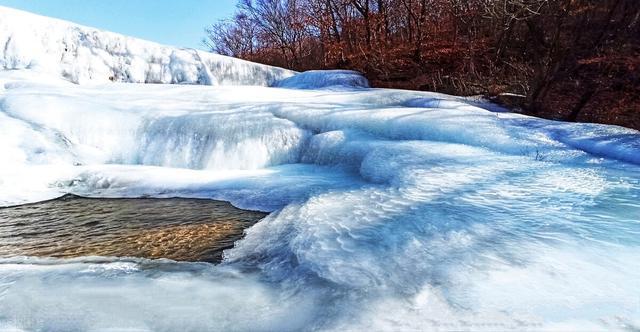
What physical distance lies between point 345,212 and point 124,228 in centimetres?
139

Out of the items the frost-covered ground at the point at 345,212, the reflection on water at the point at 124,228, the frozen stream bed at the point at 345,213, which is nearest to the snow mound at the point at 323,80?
the frost-covered ground at the point at 345,212

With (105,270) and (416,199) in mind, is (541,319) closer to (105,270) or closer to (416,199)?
(416,199)

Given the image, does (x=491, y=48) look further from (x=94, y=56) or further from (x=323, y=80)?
(x=94, y=56)

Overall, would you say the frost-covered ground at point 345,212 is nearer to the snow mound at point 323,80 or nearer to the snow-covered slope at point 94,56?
the snow-covered slope at point 94,56

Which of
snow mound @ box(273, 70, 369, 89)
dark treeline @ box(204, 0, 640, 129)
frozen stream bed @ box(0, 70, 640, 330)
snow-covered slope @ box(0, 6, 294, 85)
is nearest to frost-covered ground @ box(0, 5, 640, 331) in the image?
frozen stream bed @ box(0, 70, 640, 330)

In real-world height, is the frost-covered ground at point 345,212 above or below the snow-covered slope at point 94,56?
below

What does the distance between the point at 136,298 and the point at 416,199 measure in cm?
145

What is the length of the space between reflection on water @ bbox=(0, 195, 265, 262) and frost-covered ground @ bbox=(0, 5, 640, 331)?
0.57 ft

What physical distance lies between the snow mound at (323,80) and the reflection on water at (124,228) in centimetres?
552

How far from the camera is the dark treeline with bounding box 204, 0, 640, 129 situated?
613cm

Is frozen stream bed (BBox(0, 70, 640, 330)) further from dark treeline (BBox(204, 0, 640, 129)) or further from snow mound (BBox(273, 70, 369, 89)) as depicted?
snow mound (BBox(273, 70, 369, 89))

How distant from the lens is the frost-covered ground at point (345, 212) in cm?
121

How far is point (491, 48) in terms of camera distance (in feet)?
30.2

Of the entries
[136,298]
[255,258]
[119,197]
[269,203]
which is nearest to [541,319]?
[255,258]
